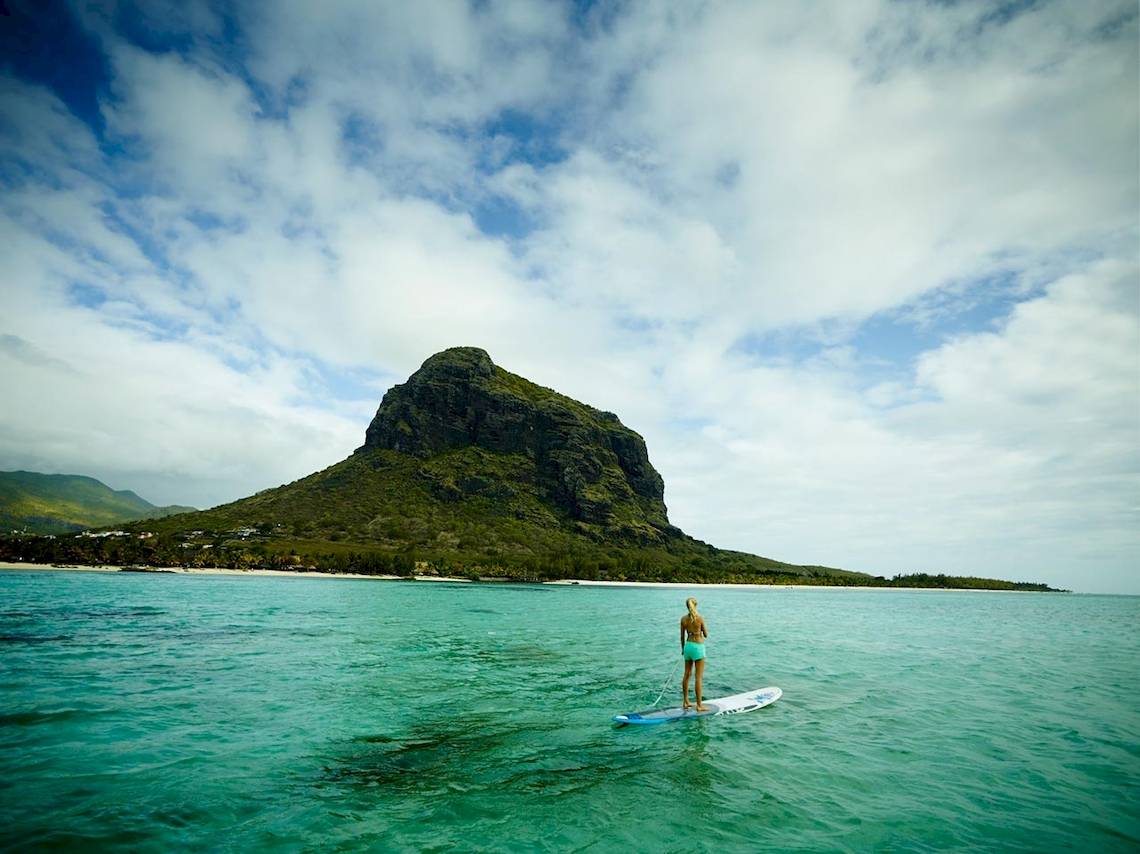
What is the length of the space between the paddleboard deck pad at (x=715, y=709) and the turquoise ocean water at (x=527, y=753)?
0.38 metres

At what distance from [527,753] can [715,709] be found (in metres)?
8.51

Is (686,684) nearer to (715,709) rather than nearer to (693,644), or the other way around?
(715,709)

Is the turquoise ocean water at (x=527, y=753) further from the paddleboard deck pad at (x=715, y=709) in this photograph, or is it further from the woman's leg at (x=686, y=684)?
the woman's leg at (x=686, y=684)

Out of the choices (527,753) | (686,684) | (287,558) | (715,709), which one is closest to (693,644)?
(686,684)

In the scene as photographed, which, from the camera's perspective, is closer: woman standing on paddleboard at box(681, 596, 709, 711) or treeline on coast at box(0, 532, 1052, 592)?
woman standing on paddleboard at box(681, 596, 709, 711)

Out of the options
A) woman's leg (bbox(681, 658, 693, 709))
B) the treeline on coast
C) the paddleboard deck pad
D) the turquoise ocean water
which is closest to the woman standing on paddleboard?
woman's leg (bbox(681, 658, 693, 709))

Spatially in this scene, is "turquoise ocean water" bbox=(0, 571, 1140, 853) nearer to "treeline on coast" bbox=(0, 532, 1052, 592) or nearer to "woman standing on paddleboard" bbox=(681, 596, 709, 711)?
"woman standing on paddleboard" bbox=(681, 596, 709, 711)

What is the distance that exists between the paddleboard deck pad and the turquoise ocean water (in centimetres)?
38

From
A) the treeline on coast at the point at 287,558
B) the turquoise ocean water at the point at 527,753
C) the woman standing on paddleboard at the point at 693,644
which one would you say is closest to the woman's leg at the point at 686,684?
the woman standing on paddleboard at the point at 693,644

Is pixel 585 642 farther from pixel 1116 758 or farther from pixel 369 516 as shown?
pixel 369 516

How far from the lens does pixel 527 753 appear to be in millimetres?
15867

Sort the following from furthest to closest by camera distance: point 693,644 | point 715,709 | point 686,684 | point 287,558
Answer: point 287,558 → point 686,684 → point 693,644 → point 715,709

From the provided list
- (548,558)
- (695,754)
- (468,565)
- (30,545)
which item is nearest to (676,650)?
(695,754)

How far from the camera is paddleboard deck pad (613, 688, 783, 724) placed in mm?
19312
